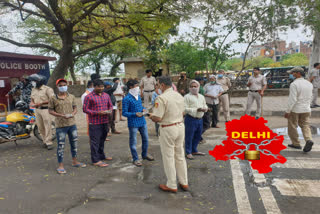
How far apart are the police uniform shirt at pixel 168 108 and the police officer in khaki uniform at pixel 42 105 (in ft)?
12.7

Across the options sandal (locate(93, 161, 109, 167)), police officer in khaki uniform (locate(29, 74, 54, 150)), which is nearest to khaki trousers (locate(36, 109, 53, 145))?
police officer in khaki uniform (locate(29, 74, 54, 150))

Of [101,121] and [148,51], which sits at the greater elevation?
[148,51]

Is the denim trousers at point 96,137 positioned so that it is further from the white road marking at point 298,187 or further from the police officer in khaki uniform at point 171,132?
the white road marking at point 298,187

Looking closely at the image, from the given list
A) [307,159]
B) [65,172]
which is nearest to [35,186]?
[65,172]

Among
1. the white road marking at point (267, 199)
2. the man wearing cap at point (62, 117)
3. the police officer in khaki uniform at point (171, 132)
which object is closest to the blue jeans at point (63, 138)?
the man wearing cap at point (62, 117)

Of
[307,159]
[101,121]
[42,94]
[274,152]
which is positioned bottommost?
[307,159]

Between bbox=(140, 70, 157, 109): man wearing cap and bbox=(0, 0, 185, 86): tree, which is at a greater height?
bbox=(0, 0, 185, 86): tree

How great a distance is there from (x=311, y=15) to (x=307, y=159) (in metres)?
7.25

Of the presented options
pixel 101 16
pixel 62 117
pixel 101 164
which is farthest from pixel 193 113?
pixel 101 16

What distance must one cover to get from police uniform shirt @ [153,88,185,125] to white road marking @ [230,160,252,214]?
1.42 m

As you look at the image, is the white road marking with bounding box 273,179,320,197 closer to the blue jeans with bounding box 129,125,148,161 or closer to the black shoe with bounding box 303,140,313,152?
the black shoe with bounding box 303,140,313,152

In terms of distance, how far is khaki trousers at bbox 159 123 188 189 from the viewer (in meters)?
3.95

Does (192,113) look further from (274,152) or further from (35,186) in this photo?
(35,186)

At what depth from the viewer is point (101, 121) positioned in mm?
5359
